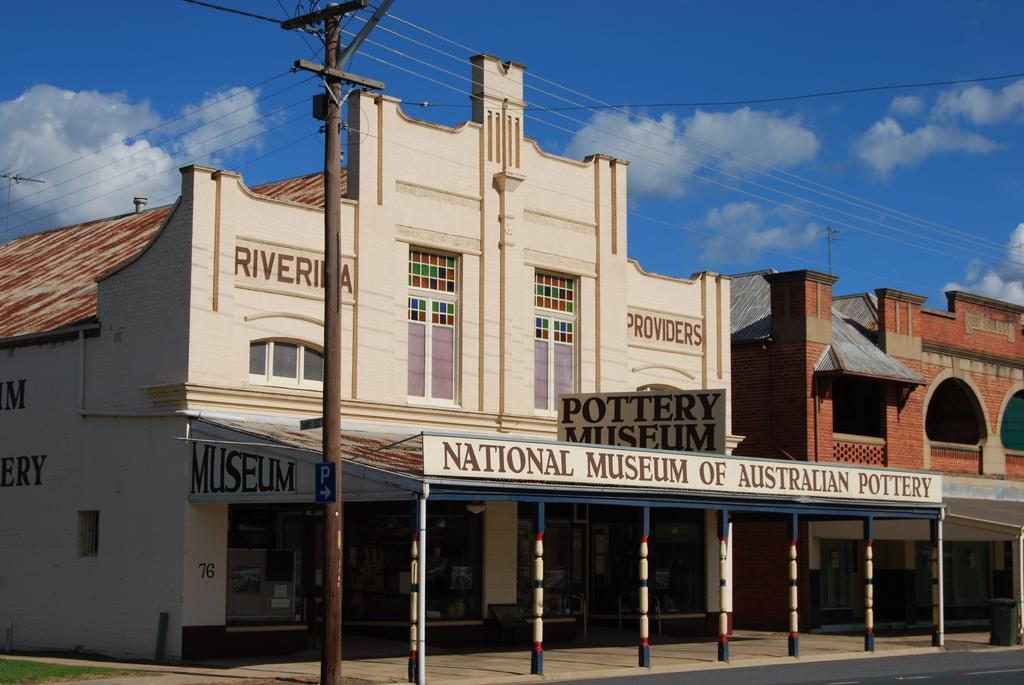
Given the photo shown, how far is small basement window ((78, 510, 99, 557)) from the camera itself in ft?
79.2

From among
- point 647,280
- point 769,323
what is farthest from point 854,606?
point 647,280

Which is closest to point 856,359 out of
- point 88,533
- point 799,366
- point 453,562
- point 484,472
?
point 799,366

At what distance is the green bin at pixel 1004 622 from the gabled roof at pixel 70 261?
16.5 metres

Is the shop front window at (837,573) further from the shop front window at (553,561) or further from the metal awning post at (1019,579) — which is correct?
the shop front window at (553,561)

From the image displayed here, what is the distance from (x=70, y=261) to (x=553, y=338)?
10.6 meters

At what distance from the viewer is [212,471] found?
22.1 metres

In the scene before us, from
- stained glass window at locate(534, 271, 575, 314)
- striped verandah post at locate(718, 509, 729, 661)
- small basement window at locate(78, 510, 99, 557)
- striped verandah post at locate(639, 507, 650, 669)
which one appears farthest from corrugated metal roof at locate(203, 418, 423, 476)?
striped verandah post at locate(718, 509, 729, 661)

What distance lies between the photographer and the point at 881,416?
35406 millimetres

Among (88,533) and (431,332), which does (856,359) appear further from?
(88,533)

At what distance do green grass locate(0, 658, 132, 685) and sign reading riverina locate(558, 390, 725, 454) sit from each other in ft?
32.7

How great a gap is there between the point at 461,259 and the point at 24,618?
1034cm

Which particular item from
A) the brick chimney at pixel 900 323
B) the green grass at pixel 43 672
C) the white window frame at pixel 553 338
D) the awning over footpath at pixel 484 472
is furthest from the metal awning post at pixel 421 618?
the brick chimney at pixel 900 323

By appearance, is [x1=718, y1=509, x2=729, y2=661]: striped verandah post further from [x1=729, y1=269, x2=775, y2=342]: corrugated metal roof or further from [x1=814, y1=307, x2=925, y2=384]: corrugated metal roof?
[x1=729, y1=269, x2=775, y2=342]: corrugated metal roof

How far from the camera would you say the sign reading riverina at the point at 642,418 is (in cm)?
2647
